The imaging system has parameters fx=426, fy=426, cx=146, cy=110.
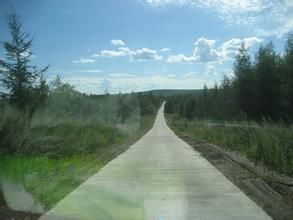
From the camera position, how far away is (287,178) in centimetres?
1122

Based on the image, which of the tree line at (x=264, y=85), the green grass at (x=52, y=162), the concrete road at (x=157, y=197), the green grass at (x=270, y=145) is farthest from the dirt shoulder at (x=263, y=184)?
the tree line at (x=264, y=85)

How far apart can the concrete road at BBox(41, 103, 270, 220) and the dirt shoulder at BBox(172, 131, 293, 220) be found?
0.25m

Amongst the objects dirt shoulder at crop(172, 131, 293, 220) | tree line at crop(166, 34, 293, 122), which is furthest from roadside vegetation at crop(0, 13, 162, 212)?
tree line at crop(166, 34, 293, 122)

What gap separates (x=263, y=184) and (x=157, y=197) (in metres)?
2.87

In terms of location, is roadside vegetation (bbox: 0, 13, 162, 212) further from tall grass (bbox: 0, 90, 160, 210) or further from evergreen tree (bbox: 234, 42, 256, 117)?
evergreen tree (bbox: 234, 42, 256, 117)

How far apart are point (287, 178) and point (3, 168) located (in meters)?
8.03

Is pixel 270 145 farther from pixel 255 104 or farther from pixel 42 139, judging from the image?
pixel 255 104

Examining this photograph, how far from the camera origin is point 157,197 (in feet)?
30.8

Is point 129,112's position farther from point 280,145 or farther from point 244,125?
point 280,145

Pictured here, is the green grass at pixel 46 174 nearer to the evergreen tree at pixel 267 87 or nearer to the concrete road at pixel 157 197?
the concrete road at pixel 157 197

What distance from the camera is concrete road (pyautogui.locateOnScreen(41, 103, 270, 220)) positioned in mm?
7766

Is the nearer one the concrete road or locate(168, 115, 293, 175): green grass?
the concrete road

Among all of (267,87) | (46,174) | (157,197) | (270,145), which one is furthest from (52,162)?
(267,87)

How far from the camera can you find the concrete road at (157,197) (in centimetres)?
777
